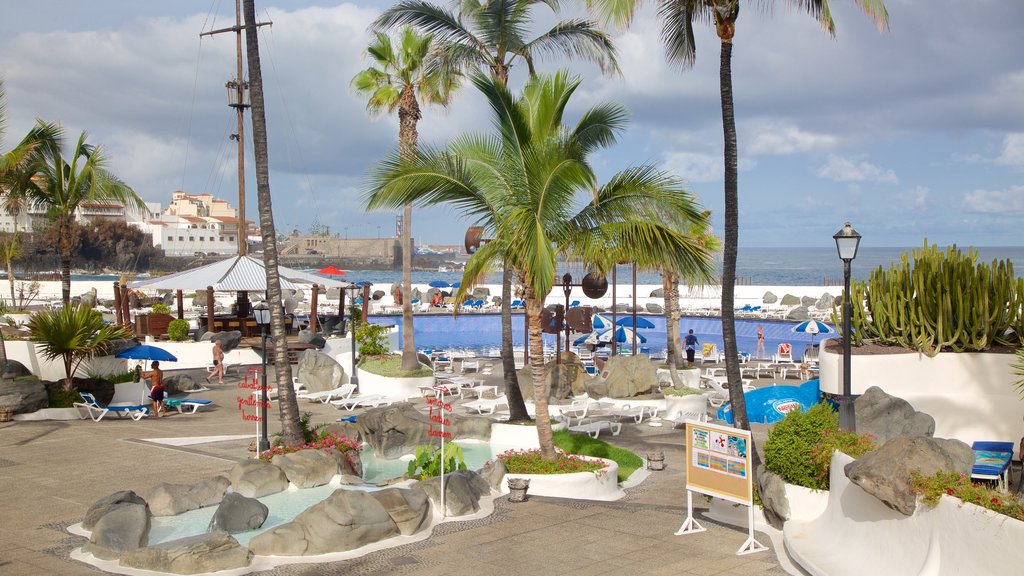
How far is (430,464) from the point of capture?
42.2ft

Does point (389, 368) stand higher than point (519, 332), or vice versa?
point (389, 368)

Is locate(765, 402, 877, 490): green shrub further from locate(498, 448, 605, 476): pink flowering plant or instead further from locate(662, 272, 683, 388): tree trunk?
locate(662, 272, 683, 388): tree trunk

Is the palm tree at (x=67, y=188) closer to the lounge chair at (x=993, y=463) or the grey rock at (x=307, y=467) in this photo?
the grey rock at (x=307, y=467)

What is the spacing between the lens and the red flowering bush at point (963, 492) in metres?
6.71

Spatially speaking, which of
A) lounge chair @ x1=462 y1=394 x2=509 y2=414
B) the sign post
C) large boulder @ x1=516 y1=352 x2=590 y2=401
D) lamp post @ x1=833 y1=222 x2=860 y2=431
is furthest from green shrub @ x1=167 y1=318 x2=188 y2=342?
lamp post @ x1=833 y1=222 x2=860 y2=431

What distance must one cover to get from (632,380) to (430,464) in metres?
9.14

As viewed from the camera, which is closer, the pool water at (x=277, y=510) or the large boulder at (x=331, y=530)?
the large boulder at (x=331, y=530)

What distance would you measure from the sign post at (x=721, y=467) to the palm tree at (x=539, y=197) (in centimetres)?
273

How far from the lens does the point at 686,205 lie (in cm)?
1223

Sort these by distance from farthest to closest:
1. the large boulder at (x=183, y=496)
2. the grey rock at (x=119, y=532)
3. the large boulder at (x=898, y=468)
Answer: the large boulder at (x=183, y=496), the grey rock at (x=119, y=532), the large boulder at (x=898, y=468)

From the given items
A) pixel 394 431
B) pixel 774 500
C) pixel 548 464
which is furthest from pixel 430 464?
pixel 774 500

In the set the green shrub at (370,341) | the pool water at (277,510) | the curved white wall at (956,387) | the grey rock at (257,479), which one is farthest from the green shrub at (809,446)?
the green shrub at (370,341)

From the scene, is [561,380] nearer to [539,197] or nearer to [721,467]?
[539,197]

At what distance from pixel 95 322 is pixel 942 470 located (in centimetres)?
1763
